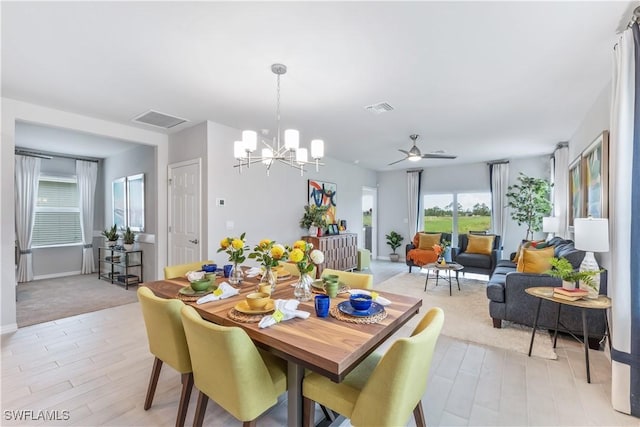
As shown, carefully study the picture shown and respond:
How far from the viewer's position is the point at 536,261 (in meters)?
3.30

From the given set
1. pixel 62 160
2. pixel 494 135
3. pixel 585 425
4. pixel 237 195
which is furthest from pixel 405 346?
pixel 62 160

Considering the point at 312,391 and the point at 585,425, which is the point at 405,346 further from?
the point at 585,425

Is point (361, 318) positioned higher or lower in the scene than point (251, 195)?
lower

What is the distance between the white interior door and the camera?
3988 mm

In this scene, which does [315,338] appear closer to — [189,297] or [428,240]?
[189,297]

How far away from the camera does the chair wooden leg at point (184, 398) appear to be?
1608 mm

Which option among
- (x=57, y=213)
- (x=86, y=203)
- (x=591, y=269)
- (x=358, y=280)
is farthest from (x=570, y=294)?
(x=57, y=213)

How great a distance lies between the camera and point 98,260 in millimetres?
6062

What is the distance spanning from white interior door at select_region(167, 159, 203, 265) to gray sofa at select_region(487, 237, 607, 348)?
3.79 metres

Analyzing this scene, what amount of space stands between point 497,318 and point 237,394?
308cm

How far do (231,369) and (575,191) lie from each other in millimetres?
5091

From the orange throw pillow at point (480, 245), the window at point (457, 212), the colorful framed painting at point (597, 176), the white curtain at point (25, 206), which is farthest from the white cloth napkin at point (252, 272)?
the window at point (457, 212)

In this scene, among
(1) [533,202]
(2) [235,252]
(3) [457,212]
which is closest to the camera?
(2) [235,252]

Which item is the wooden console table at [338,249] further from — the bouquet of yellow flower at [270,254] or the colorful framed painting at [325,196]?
the bouquet of yellow flower at [270,254]
